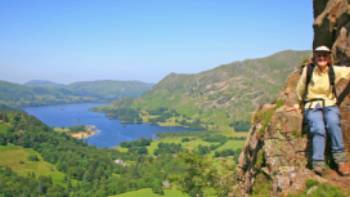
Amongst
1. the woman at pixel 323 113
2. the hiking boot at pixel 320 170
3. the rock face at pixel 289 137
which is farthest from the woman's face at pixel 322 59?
the hiking boot at pixel 320 170

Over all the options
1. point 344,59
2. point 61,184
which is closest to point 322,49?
point 344,59

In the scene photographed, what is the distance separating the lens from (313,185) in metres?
12.4

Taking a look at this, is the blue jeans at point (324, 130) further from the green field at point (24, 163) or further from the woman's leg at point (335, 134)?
the green field at point (24, 163)

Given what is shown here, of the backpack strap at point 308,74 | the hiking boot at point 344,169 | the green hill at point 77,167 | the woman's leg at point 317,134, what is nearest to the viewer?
the hiking boot at point 344,169

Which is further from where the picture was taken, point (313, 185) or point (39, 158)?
point (39, 158)

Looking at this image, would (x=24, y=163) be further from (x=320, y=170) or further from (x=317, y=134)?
(x=317, y=134)

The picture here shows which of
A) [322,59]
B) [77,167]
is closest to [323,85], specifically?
[322,59]

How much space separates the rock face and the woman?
0.69 m

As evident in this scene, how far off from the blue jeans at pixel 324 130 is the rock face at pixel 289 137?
924 mm

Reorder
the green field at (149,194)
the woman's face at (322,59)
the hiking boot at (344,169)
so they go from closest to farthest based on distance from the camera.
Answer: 1. the hiking boot at (344,169)
2. the woman's face at (322,59)
3. the green field at (149,194)

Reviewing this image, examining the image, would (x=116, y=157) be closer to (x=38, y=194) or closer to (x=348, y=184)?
(x=38, y=194)

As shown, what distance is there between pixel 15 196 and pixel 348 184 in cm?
12676

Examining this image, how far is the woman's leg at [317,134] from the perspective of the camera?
12531mm

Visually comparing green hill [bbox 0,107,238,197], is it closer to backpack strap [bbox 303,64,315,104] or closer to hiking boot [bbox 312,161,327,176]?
backpack strap [bbox 303,64,315,104]
